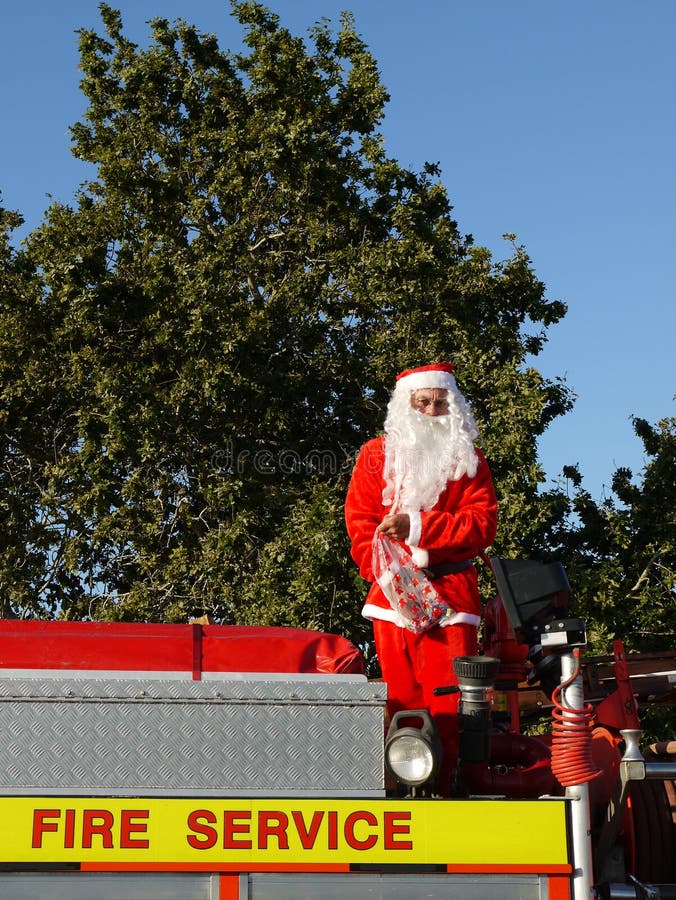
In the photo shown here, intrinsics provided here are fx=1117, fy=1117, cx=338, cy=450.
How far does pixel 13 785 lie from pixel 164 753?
1.45 ft

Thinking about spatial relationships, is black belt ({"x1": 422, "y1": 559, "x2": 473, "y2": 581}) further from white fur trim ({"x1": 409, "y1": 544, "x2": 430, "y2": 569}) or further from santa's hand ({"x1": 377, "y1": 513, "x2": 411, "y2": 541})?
santa's hand ({"x1": 377, "y1": 513, "x2": 411, "y2": 541})

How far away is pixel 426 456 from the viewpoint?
4.52m

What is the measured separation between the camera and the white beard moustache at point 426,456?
443 centimetres

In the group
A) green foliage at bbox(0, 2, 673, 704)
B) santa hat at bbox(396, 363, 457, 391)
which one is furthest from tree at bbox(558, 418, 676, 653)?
santa hat at bbox(396, 363, 457, 391)

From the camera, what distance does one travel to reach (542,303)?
1383 centimetres

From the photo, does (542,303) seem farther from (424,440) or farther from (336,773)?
(336,773)

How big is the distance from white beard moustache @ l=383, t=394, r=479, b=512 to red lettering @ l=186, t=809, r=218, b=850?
1.59m

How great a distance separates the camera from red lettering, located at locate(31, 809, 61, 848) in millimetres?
3104

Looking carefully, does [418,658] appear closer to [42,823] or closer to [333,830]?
[333,830]

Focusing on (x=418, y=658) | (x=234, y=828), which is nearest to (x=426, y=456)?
(x=418, y=658)

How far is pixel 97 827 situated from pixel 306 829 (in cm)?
59

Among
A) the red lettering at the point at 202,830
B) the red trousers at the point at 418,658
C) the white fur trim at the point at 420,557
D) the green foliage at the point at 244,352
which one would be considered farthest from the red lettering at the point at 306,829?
the green foliage at the point at 244,352

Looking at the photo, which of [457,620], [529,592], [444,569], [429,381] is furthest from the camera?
[429,381]

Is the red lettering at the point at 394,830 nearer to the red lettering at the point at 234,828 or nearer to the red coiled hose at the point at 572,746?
the red lettering at the point at 234,828
